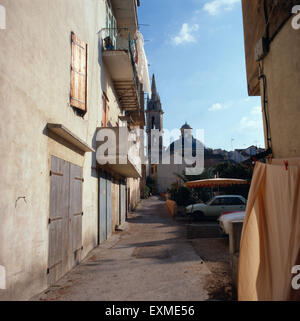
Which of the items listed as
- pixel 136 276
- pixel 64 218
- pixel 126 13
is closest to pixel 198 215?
pixel 136 276

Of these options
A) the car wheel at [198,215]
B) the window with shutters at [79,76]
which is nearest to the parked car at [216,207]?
the car wheel at [198,215]

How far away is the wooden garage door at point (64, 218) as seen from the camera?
5523mm

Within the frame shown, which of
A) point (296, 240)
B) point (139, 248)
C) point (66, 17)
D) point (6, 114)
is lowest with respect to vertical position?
point (139, 248)

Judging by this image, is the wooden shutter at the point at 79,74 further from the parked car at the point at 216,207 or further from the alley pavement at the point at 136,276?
the parked car at the point at 216,207

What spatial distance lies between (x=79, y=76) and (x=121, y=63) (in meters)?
4.35

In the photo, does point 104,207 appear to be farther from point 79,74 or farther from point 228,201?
point 228,201

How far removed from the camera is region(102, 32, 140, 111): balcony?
1063 cm

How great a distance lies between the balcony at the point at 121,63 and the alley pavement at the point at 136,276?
7.40 m

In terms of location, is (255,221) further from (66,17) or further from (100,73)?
(100,73)

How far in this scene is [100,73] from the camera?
33.3ft

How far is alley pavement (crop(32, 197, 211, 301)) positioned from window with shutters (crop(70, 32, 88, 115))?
4.27m

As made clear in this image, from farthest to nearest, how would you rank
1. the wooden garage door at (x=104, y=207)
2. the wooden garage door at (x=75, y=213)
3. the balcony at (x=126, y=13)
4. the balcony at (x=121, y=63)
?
the balcony at (x=126, y=13) → the balcony at (x=121, y=63) → the wooden garage door at (x=104, y=207) → the wooden garage door at (x=75, y=213)

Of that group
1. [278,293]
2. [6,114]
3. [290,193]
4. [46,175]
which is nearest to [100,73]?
[46,175]
